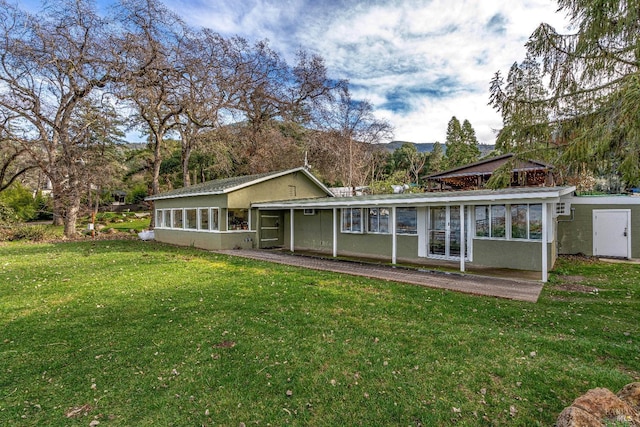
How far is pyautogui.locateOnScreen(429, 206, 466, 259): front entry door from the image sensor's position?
33.8 ft

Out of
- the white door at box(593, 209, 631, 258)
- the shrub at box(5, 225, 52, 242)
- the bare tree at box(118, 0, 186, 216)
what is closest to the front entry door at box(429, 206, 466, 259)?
the white door at box(593, 209, 631, 258)

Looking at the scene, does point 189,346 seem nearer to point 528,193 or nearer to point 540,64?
point 540,64

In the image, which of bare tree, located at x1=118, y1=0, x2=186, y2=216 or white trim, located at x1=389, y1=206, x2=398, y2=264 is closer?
white trim, located at x1=389, y1=206, x2=398, y2=264

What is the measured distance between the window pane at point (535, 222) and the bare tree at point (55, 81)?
20.8 metres

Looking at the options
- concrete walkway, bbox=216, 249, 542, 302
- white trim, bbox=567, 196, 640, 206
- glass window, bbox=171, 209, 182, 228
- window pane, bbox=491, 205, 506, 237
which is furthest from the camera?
glass window, bbox=171, 209, 182, 228

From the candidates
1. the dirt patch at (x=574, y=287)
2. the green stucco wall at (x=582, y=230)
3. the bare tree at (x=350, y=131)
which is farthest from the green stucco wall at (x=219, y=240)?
the bare tree at (x=350, y=131)

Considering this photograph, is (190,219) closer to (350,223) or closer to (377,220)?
(350,223)

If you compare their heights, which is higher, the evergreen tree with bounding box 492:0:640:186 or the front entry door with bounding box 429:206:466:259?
the evergreen tree with bounding box 492:0:640:186

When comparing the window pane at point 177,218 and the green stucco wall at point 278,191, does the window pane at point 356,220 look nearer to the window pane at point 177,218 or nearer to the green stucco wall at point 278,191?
the green stucco wall at point 278,191

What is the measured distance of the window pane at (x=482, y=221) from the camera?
9695 millimetres

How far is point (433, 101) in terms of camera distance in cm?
2456

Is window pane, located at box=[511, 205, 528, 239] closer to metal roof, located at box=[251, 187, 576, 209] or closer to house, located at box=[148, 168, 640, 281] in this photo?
house, located at box=[148, 168, 640, 281]

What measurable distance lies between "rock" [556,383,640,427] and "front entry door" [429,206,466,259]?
307 inches

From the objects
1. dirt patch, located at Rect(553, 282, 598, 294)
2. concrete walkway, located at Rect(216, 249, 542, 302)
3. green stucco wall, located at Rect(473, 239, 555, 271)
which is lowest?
dirt patch, located at Rect(553, 282, 598, 294)
